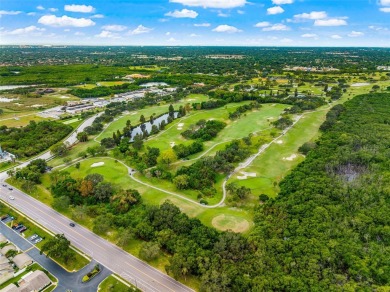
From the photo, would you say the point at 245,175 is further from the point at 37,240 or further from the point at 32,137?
the point at 32,137

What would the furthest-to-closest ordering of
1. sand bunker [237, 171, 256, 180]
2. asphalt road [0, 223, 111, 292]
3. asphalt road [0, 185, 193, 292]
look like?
1. sand bunker [237, 171, 256, 180]
2. asphalt road [0, 185, 193, 292]
3. asphalt road [0, 223, 111, 292]

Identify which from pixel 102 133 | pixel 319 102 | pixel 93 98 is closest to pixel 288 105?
pixel 319 102

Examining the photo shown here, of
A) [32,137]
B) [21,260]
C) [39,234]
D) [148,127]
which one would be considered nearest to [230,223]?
[39,234]

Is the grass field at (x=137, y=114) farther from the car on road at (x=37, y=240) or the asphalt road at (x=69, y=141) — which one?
the car on road at (x=37, y=240)

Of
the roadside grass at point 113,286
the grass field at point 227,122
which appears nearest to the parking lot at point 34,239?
the roadside grass at point 113,286

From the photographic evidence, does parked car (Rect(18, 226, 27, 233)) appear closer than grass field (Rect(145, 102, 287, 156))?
Yes

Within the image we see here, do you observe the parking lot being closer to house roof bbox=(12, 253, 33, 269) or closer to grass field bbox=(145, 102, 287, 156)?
house roof bbox=(12, 253, 33, 269)

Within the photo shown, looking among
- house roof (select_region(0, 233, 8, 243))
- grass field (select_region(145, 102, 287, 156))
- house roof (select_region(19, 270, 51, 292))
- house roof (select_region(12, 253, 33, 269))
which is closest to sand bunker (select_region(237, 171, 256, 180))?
grass field (select_region(145, 102, 287, 156))
